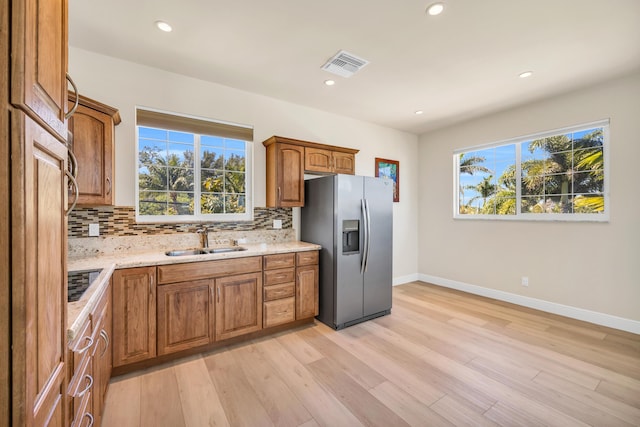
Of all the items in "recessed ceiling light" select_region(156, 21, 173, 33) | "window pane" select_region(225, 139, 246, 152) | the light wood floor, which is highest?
"recessed ceiling light" select_region(156, 21, 173, 33)

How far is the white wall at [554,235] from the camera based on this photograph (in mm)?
3002

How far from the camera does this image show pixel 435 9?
2.00 m

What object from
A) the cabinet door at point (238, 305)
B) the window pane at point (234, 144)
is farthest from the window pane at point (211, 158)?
the cabinet door at point (238, 305)

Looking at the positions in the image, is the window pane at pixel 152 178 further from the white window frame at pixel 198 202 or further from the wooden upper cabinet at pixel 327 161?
the wooden upper cabinet at pixel 327 161

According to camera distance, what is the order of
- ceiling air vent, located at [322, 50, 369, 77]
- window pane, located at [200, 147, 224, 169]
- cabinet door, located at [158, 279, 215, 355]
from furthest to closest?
1. window pane, located at [200, 147, 224, 169]
2. ceiling air vent, located at [322, 50, 369, 77]
3. cabinet door, located at [158, 279, 215, 355]

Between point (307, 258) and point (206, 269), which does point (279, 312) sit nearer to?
point (307, 258)

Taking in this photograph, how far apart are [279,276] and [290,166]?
1296 millimetres

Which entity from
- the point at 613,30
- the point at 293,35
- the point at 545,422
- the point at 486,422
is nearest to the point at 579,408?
the point at 545,422

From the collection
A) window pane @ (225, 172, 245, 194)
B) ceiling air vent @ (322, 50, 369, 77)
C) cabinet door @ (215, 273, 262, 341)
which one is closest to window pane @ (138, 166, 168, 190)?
window pane @ (225, 172, 245, 194)

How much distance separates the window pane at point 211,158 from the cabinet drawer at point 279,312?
1.69 m

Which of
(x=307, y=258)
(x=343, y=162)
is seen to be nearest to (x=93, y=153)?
(x=307, y=258)

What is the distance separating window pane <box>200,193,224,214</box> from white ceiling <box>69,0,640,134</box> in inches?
50.8

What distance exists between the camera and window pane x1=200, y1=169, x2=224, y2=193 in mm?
3193

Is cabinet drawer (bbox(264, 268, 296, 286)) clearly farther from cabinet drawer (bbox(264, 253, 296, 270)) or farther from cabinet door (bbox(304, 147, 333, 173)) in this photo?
cabinet door (bbox(304, 147, 333, 173))
